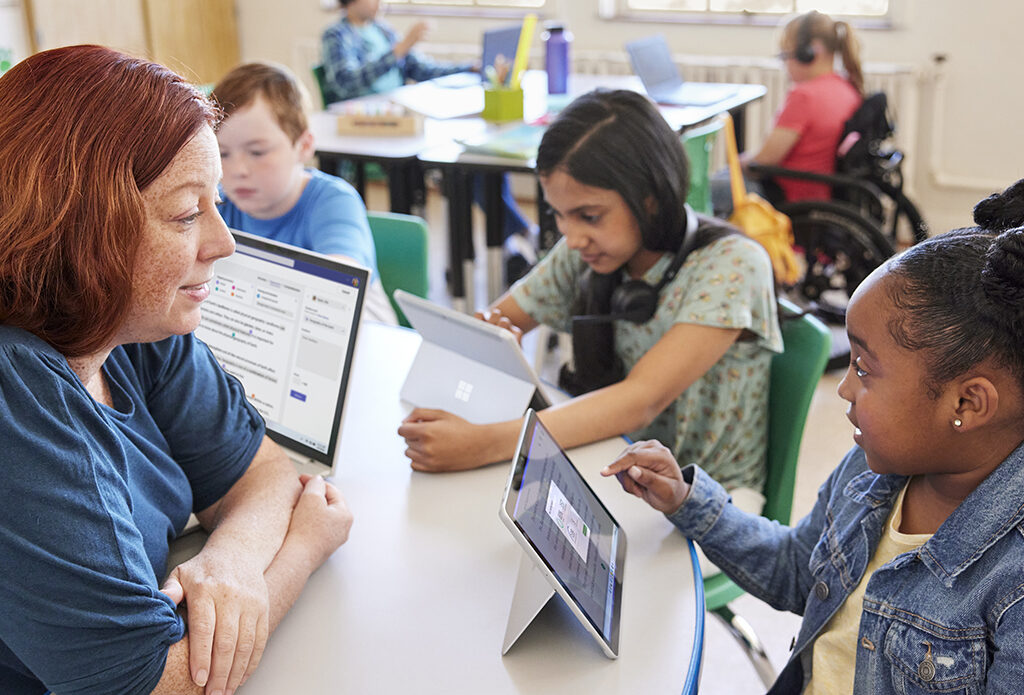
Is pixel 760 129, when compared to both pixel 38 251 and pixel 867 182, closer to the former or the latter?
pixel 867 182

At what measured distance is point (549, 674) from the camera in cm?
94

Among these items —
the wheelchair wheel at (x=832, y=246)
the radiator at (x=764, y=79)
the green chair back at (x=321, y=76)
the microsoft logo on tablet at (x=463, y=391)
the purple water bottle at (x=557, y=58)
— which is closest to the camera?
the microsoft logo on tablet at (x=463, y=391)

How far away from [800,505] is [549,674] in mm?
1898

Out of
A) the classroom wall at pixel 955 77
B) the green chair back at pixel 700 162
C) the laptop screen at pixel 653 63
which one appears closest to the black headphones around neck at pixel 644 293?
the green chair back at pixel 700 162

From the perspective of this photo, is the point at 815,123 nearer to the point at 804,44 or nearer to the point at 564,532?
the point at 804,44

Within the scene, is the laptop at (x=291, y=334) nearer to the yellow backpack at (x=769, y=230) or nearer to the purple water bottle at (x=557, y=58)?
the yellow backpack at (x=769, y=230)

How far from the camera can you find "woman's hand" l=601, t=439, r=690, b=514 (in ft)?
3.83

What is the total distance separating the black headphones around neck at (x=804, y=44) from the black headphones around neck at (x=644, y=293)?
237 cm

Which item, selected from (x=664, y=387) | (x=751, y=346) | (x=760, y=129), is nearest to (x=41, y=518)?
(x=664, y=387)

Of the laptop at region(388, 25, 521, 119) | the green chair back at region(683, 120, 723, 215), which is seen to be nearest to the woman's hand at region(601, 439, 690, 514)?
the green chair back at region(683, 120, 723, 215)

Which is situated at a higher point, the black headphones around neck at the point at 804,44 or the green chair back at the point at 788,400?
the black headphones around neck at the point at 804,44

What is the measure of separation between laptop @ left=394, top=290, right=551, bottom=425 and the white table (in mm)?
99

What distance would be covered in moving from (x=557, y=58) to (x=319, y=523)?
3.02 m

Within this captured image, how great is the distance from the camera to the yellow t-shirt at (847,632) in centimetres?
108
